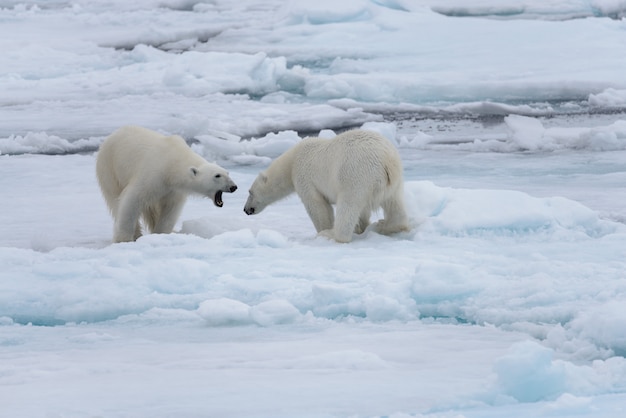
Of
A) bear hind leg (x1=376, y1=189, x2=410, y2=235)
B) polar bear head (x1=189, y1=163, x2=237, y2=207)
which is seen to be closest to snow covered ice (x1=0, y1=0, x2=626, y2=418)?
bear hind leg (x1=376, y1=189, x2=410, y2=235)

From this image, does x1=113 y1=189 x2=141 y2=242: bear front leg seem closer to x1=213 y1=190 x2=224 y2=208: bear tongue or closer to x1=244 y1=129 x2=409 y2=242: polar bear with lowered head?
x1=213 y1=190 x2=224 y2=208: bear tongue

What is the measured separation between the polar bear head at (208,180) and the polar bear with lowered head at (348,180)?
32 cm

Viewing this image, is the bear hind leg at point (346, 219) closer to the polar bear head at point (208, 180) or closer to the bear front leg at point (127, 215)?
the polar bear head at point (208, 180)

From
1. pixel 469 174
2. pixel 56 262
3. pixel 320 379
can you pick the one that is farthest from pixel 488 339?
pixel 469 174

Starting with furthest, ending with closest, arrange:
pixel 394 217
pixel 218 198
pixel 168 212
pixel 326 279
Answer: pixel 168 212 < pixel 218 198 < pixel 394 217 < pixel 326 279

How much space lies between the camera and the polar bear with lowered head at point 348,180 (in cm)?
460

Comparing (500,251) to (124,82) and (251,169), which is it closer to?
(251,169)

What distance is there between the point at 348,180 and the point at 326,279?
2.32 ft

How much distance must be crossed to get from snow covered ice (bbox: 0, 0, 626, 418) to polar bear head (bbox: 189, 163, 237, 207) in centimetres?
17

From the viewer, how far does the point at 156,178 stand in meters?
4.98

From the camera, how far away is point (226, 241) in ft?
14.9

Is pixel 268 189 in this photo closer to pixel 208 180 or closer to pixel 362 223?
pixel 208 180

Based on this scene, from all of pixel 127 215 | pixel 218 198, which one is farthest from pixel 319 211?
pixel 127 215

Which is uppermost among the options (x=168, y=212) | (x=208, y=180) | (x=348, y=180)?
(x=348, y=180)
